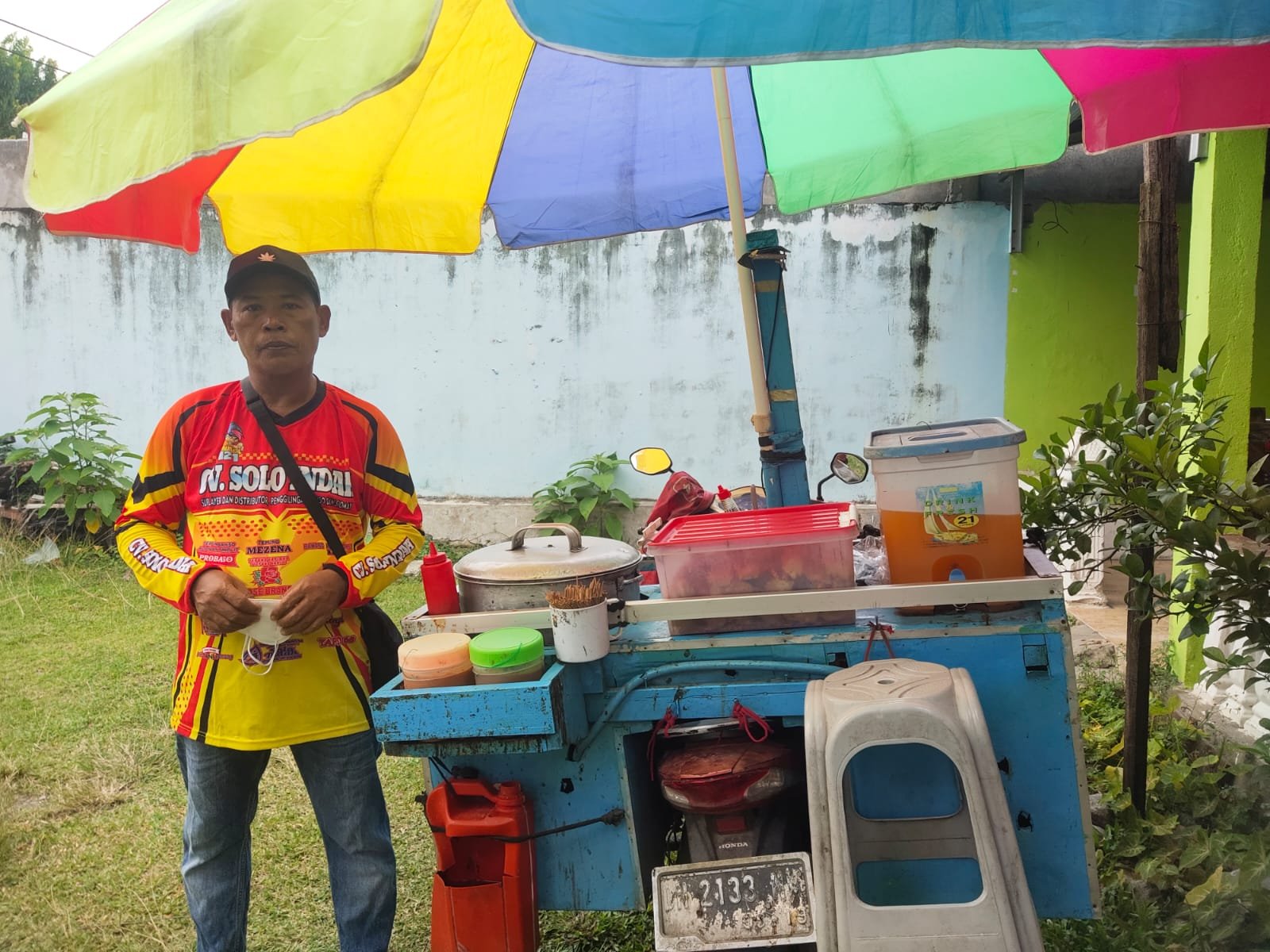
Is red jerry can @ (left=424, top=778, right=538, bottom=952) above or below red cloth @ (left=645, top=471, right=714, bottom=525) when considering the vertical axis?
below

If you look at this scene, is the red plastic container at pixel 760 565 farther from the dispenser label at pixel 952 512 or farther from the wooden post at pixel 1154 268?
the wooden post at pixel 1154 268

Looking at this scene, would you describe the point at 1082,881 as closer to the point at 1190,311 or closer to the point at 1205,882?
the point at 1205,882

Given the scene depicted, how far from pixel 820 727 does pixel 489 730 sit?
75 cm

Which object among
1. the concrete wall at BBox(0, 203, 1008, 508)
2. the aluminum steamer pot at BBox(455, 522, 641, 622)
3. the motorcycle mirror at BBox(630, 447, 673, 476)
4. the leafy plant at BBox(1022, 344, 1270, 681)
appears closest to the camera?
the leafy plant at BBox(1022, 344, 1270, 681)

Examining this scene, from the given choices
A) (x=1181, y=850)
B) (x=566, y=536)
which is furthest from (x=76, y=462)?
(x=1181, y=850)

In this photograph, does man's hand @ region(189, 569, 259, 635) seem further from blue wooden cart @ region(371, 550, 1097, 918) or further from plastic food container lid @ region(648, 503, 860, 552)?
plastic food container lid @ region(648, 503, 860, 552)

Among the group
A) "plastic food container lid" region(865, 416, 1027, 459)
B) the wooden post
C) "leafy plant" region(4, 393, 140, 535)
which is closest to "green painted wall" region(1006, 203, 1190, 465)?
the wooden post

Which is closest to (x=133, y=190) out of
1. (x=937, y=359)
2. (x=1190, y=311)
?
(x=1190, y=311)

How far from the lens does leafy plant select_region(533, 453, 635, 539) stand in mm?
7898

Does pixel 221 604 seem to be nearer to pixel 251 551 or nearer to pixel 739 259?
pixel 251 551

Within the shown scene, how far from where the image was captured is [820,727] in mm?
2076

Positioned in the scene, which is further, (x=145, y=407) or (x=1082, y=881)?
(x=145, y=407)

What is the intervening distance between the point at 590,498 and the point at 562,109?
433 cm

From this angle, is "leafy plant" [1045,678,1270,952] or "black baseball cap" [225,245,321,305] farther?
"leafy plant" [1045,678,1270,952]
